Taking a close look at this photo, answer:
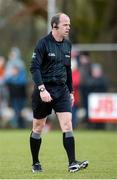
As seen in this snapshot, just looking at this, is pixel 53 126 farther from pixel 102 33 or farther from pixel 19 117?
pixel 102 33

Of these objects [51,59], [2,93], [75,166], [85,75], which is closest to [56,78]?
[51,59]

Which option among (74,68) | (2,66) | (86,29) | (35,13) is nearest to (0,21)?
(35,13)

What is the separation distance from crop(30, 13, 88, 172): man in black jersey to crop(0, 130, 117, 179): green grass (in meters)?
0.35

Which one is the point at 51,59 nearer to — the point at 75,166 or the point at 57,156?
the point at 75,166

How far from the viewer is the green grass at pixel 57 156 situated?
434 inches

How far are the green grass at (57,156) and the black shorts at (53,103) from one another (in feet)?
2.87

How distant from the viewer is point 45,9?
30172mm

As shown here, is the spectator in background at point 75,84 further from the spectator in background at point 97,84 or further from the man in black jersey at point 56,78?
the man in black jersey at point 56,78

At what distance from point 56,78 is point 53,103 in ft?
1.20

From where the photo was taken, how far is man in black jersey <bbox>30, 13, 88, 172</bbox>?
11227mm

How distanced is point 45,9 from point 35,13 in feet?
2.98

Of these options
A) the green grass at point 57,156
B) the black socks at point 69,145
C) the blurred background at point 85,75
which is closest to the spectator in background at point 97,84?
the blurred background at point 85,75

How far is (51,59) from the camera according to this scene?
11297 mm

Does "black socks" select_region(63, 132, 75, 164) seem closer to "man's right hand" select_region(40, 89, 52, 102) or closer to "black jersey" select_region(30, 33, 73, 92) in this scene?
"man's right hand" select_region(40, 89, 52, 102)
